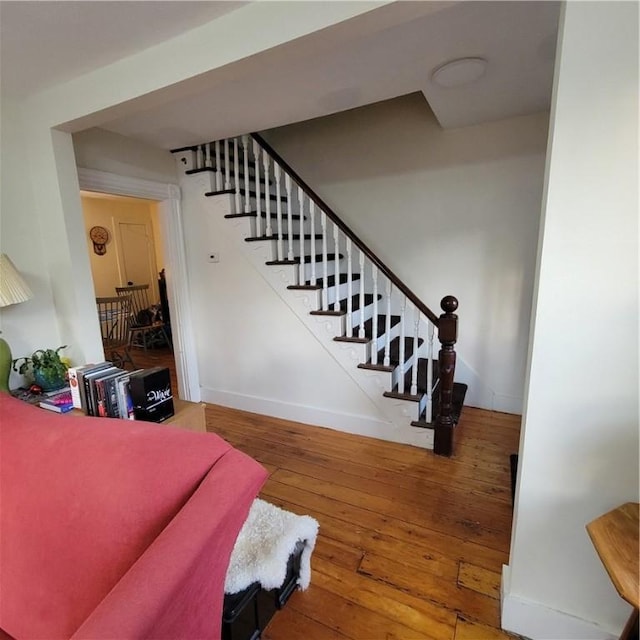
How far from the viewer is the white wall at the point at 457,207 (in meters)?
2.54

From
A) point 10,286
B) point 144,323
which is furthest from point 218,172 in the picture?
point 144,323

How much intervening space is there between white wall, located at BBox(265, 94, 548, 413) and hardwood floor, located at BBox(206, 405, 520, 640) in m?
0.67

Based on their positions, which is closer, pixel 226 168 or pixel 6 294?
pixel 6 294

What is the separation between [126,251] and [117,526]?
562 cm

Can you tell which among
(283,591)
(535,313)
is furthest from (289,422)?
(535,313)

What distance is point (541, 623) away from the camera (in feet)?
3.77

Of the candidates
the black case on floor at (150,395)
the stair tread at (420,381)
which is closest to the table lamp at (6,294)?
the black case on floor at (150,395)

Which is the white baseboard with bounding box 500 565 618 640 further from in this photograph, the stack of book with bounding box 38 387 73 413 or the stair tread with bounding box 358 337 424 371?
the stack of book with bounding box 38 387 73 413

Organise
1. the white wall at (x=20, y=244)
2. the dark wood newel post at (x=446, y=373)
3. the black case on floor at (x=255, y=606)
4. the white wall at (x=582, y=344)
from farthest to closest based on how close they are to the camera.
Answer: the dark wood newel post at (x=446, y=373) → the white wall at (x=20, y=244) → the black case on floor at (x=255, y=606) → the white wall at (x=582, y=344)

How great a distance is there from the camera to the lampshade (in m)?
1.60

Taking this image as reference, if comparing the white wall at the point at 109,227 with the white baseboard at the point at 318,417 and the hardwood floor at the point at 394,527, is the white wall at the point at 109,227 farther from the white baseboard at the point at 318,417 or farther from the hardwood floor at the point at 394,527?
the hardwood floor at the point at 394,527

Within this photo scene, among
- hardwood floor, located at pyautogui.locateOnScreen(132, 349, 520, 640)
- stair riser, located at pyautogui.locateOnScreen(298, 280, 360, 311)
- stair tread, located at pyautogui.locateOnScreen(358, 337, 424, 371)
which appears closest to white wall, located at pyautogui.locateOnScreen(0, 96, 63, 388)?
hardwood floor, located at pyautogui.locateOnScreen(132, 349, 520, 640)

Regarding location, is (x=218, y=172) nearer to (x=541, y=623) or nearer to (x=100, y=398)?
(x=100, y=398)

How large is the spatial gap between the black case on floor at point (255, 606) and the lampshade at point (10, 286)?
63.3 inches
